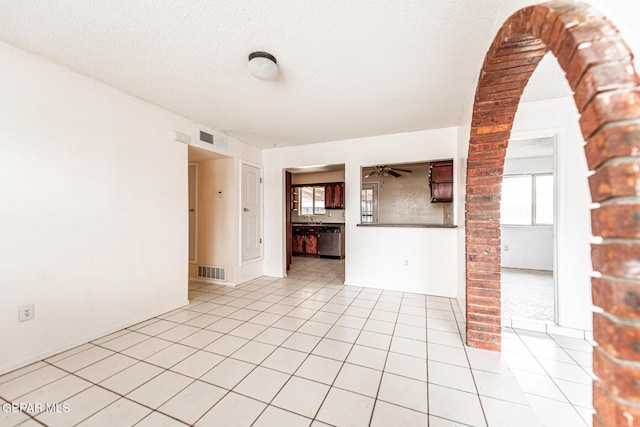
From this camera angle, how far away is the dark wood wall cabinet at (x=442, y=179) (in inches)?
143

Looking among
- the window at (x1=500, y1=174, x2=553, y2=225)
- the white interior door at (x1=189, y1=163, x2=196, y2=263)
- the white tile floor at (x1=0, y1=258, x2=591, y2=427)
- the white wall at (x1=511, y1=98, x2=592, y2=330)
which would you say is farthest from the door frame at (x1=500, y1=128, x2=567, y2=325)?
Result: the white interior door at (x1=189, y1=163, x2=196, y2=263)

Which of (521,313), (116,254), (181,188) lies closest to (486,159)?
(521,313)

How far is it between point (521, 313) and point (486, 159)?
2030 mm

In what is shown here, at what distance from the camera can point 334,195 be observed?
6871mm

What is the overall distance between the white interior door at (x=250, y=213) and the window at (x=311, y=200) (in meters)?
2.80

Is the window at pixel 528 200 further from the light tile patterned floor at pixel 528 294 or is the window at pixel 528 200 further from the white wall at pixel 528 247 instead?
the light tile patterned floor at pixel 528 294

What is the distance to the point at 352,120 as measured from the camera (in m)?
3.30

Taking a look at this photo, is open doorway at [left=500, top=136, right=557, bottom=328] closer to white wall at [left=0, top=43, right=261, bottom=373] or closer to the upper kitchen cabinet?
the upper kitchen cabinet

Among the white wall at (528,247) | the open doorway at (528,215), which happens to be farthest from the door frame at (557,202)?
the white wall at (528,247)

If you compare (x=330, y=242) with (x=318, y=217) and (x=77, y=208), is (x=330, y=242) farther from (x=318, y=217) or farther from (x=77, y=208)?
(x=77, y=208)

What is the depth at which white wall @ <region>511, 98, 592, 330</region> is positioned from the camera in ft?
7.91

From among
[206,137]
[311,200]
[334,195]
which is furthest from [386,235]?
[311,200]

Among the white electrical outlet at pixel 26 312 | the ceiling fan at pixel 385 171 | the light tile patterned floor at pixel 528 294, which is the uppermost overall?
the ceiling fan at pixel 385 171

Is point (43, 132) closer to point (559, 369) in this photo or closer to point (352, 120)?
point (352, 120)
